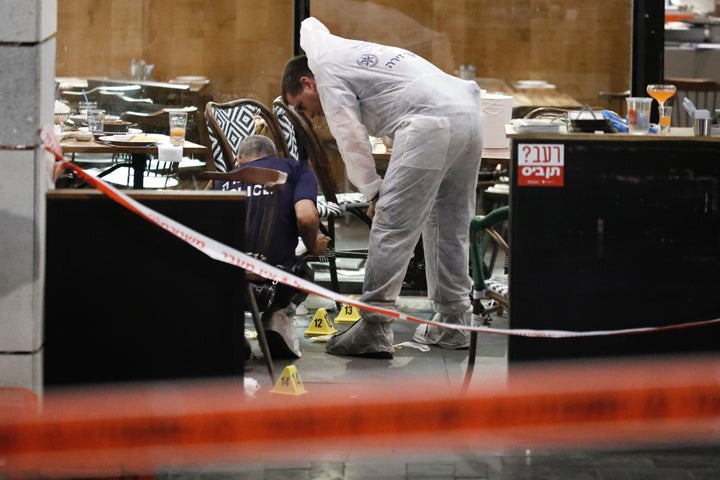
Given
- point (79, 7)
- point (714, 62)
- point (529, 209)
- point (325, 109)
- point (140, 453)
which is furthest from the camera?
point (714, 62)

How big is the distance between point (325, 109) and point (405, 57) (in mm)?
574

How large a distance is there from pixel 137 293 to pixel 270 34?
491 cm

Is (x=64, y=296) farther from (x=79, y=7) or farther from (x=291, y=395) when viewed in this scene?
(x=79, y=7)

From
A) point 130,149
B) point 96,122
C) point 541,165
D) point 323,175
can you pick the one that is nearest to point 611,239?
point 541,165

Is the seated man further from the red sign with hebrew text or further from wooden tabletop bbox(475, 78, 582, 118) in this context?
wooden tabletop bbox(475, 78, 582, 118)

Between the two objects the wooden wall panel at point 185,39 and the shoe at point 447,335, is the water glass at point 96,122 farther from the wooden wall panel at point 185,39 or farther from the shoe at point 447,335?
the shoe at point 447,335

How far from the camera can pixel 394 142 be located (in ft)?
22.6

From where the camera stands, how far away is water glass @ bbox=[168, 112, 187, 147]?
323 inches

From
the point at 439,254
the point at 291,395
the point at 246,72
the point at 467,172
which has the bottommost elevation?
the point at 291,395

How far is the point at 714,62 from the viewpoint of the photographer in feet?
33.2

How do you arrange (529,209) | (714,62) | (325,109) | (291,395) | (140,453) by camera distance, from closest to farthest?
(140,453)
(529,209)
(291,395)
(325,109)
(714,62)

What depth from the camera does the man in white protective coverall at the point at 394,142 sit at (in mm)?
6785

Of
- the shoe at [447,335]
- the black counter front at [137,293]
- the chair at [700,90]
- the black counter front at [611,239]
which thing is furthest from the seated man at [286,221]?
the chair at [700,90]

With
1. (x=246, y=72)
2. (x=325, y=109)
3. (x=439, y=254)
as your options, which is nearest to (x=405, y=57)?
(x=325, y=109)
